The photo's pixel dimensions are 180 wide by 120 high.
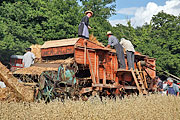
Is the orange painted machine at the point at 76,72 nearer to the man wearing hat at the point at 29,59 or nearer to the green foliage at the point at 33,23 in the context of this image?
the man wearing hat at the point at 29,59

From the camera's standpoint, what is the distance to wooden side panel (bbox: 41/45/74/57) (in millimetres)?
7550

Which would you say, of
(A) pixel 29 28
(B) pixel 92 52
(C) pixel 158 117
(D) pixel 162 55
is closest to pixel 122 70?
(B) pixel 92 52

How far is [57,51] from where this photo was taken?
7863 mm

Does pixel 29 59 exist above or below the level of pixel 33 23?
below

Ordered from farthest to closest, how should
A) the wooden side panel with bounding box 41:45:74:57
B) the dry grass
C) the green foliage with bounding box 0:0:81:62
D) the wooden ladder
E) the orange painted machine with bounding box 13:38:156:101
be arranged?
the green foliage with bounding box 0:0:81:62 < the wooden ladder < the wooden side panel with bounding box 41:45:74:57 < the orange painted machine with bounding box 13:38:156:101 < the dry grass

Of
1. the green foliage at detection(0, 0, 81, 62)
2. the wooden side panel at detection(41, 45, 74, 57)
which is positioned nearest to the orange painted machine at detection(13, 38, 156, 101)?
the wooden side panel at detection(41, 45, 74, 57)

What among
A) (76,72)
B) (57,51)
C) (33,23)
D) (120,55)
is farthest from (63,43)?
(33,23)

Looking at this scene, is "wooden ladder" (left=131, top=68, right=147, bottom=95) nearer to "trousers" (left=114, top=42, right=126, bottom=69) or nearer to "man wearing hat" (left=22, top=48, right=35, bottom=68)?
"trousers" (left=114, top=42, right=126, bottom=69)

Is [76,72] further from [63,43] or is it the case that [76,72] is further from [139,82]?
[139,82]

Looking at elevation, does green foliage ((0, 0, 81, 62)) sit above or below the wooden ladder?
above

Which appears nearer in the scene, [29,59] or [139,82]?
[29,59]

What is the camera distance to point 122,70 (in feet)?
29.7

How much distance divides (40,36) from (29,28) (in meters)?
1.22

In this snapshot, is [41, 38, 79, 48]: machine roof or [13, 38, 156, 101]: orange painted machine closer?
[13, 38, 156, 101]: orange painted machine
